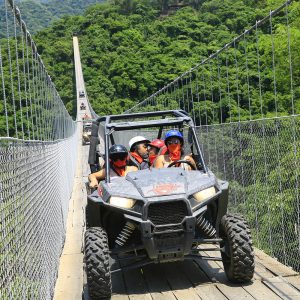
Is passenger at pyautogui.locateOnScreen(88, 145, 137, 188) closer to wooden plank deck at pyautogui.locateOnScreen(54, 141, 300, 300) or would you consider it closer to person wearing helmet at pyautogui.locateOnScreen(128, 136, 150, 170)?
person wearing helmet at pyautogui.locateOnScreen(128, 136, 150, 170)

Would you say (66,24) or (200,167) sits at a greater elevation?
(66,24)

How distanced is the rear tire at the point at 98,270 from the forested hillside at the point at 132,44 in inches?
1577

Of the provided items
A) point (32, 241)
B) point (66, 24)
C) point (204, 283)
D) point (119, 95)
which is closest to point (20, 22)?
point (32, 241)

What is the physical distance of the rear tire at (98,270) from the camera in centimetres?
471

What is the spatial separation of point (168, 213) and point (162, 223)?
98 mm

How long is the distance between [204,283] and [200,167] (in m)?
1.14

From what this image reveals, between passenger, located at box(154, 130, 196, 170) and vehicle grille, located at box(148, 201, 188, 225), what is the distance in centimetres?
102

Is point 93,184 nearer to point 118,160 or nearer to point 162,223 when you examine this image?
point 118,160

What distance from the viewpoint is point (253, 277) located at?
522 centimetres

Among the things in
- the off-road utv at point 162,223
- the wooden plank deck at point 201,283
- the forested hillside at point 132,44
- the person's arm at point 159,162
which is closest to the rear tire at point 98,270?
the off-road utv at point 162,223

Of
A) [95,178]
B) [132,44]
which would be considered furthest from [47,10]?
[95,178]

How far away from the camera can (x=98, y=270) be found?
15.4 feet

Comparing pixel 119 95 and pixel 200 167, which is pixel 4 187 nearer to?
pixel 200 167

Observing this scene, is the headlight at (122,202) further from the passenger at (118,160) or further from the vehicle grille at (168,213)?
the passenger at (118,160)
